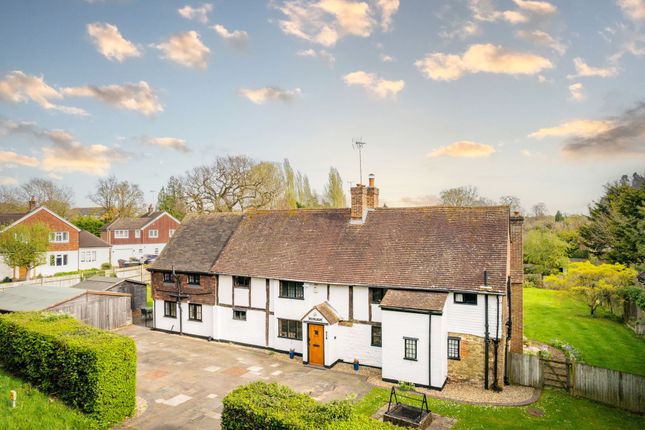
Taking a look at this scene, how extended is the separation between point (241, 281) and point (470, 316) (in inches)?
513

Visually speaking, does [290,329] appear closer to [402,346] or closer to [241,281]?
[241,281]

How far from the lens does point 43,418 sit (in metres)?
12.4

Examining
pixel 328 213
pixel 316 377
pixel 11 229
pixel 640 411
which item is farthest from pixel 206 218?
pixel 640 411

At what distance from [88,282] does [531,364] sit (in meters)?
31.7

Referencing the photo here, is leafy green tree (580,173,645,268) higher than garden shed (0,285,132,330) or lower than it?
higher

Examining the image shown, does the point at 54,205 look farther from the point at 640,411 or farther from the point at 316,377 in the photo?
the point at 640,411

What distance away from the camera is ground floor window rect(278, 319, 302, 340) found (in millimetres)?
21922

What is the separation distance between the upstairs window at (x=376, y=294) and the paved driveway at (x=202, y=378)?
3.68 metres

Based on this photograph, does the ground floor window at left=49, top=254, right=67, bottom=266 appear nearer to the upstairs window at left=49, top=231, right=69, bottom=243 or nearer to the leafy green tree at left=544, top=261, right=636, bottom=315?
the upstairs window at left=49, top=231, right=69, bottom=243

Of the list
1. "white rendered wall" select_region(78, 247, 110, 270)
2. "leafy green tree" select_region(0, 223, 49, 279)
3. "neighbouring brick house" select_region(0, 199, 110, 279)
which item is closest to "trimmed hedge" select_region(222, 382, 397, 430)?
"leafy green tree" select_region(0, 223, 49, 279)

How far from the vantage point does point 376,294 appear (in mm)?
19922

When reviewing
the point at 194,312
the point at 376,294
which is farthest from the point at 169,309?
the point at 376,294

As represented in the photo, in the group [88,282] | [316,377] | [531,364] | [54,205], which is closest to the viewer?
[531,364]

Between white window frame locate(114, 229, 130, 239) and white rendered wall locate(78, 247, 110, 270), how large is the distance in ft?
17.6
